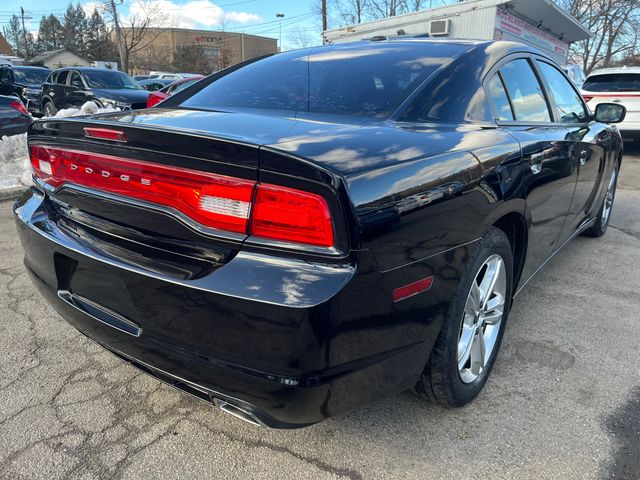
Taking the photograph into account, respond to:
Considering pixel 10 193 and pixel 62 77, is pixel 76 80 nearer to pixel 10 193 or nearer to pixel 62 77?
pixel 62 77

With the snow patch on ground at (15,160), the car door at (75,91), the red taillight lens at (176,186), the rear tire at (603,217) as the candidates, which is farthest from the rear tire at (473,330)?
the car door at (75,91)

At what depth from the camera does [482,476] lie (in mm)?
1814

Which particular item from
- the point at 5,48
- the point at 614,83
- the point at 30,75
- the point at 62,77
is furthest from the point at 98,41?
the point at 614,83

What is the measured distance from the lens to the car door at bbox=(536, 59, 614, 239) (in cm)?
318

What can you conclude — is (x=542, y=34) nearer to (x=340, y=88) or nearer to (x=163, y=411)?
(x=340, y=88)

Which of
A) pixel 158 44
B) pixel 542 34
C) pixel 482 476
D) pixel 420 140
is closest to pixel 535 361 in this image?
pixel 482 476

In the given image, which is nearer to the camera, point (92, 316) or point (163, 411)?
point (92, 316)

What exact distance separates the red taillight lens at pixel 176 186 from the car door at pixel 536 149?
4.63 feet

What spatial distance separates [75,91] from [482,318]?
466 inches

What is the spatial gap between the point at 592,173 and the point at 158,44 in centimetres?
8531

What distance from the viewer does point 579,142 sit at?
315cm

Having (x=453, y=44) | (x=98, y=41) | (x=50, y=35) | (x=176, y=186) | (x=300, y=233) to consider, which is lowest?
(x=300, y=233)

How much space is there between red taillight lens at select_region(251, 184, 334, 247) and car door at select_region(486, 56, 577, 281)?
125cm

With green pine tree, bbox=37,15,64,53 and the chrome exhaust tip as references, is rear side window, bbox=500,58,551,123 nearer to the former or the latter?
the chrome exhaust tip
